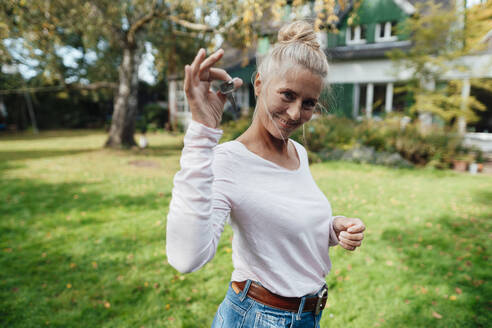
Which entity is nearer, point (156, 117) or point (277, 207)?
point (277, 207)

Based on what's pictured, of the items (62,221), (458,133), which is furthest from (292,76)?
(458,133)

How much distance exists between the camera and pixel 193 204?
970 millimetres

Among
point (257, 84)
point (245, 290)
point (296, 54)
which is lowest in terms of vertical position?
point (245, 290)

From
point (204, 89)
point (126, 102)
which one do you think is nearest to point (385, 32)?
point (126, 102)

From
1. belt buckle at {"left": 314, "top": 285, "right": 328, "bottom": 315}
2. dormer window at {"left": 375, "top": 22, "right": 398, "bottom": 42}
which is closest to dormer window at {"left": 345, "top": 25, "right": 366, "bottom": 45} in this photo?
dormer window at {"left": 375, "top": 22, "right": 398, "bottom": 42}

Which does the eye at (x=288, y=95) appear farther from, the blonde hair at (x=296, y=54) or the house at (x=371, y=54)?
the house at (x=371, y=54)

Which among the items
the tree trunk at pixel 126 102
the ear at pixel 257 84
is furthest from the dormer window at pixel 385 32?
the ear at pixel 257 84

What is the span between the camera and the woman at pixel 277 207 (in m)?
1.22

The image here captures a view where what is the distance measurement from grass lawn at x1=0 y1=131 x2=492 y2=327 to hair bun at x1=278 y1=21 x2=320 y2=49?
2877 mm

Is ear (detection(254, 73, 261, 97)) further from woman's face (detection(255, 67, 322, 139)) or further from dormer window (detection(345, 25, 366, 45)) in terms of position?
dormer window (detection(345, 25, 366, 45))

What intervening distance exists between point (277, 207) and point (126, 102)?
1395 cm

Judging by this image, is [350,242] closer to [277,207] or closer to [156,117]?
[277,207]

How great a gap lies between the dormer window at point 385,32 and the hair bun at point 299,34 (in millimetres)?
17739

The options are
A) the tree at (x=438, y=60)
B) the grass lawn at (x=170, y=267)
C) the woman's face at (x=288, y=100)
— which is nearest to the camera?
the woman's face at (x=288, y=100)
